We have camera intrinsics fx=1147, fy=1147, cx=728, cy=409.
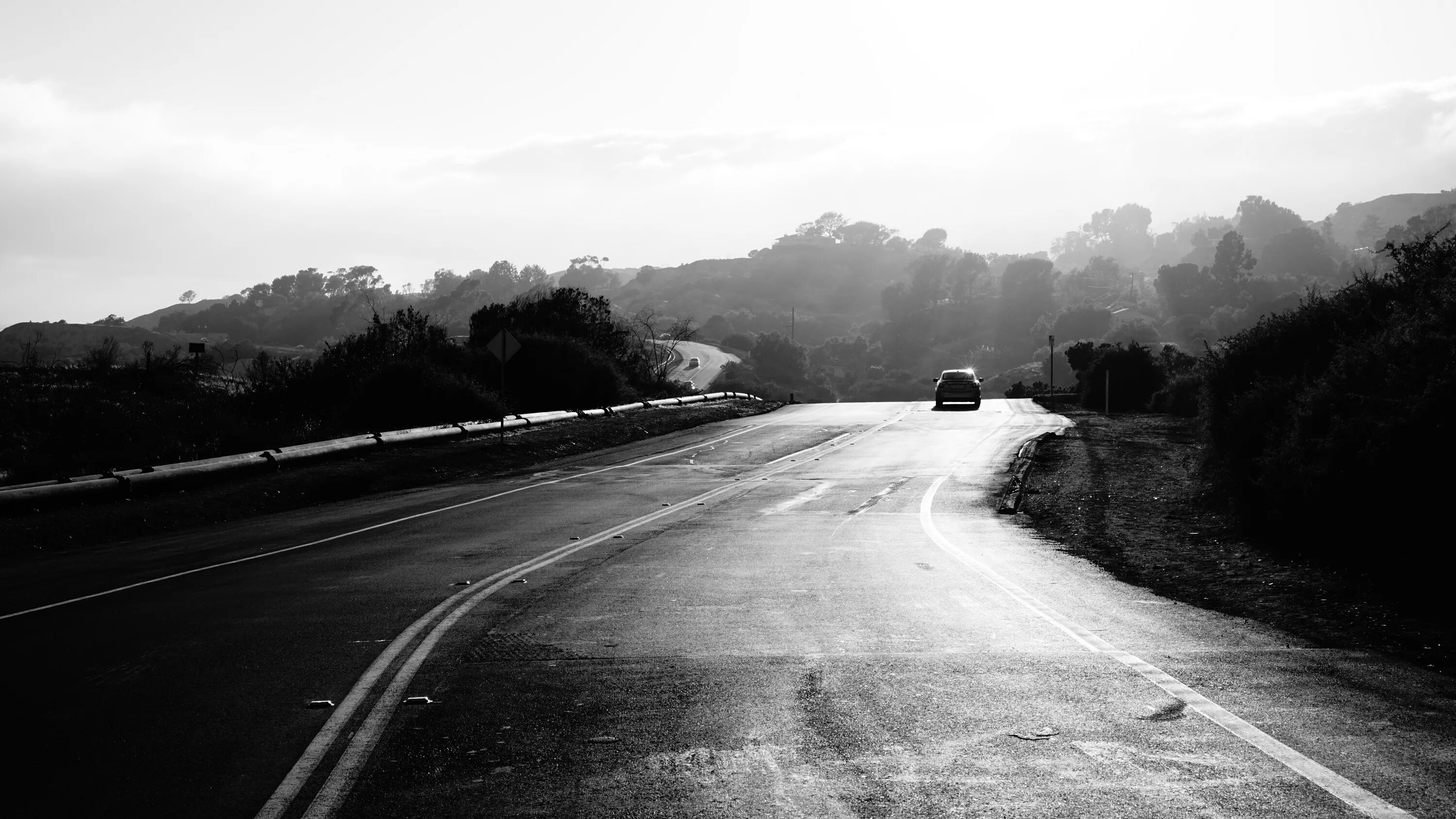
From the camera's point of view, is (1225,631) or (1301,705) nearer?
(1301,705)

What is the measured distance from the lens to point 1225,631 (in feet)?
29.5

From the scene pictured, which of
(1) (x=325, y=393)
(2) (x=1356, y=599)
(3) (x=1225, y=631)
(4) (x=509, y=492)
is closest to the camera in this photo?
(3) (x=1225, y=631)

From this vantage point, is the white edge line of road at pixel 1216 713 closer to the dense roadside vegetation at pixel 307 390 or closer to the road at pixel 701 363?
the dense roadside vegetation at pixel 307 390

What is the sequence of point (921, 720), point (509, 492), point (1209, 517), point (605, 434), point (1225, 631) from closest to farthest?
1. point (921, 720)
2. point (1225, 631)
3. point (1209, 517)
4. point (509, 492)
5. point (605, 434)

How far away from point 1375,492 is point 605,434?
82.0 feet

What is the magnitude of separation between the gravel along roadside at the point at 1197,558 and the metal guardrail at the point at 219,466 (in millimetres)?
14801

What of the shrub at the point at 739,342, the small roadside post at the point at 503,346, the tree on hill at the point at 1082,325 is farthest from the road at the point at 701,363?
the small roadside post at the point at 503,346

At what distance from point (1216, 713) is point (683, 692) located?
309 centimetres

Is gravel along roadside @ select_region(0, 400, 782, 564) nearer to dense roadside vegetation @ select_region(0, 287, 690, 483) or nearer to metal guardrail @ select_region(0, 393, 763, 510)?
metal guardrail @ select_region(0, 393, 763, 510)

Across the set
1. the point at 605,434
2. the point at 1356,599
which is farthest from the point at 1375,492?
the point at 605,434

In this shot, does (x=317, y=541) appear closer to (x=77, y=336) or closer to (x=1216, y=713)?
(x=1216, y=713)

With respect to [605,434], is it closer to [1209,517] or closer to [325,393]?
[325,393]

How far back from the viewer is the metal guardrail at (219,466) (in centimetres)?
1809

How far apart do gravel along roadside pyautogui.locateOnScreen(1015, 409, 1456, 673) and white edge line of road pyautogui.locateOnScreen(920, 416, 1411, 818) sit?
1521 mm
